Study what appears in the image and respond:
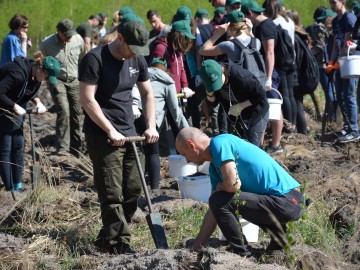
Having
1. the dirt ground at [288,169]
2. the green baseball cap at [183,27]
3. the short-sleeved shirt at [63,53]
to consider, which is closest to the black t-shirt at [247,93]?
the dirt ground at [288,169]

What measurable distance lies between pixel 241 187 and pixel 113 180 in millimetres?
1256

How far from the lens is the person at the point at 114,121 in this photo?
22.3ft

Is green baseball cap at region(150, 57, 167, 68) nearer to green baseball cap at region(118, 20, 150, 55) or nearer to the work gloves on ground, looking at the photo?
the work gloves on ground

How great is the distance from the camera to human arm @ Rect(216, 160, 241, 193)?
6004 millimetres

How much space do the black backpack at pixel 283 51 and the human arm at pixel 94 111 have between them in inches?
195

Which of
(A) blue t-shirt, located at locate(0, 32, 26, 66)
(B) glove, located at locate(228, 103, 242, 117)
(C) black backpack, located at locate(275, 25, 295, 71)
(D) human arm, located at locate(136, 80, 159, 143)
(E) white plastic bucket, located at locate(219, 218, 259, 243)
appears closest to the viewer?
(E) white plastic bucket, located at locate(219, 218, 259, 243)

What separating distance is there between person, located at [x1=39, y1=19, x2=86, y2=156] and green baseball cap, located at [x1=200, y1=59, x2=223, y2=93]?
14.2 ft

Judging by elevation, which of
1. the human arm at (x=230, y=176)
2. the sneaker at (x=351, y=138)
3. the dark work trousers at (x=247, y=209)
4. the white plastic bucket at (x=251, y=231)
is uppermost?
the human arm at (x=230, y=176)

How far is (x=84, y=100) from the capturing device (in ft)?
22.4

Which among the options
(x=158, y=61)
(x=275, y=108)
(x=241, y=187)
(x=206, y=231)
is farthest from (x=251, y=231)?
(x=275, y=108)

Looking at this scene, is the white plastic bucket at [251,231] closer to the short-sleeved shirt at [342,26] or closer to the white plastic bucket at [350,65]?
the white plastic bucket at [350,65]

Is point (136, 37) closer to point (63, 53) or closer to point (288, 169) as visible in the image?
point (288, 169)

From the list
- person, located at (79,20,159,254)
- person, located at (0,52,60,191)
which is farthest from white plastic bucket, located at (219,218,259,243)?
person, located at (0,52,60,191)

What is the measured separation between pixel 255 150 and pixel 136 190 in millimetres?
1455
